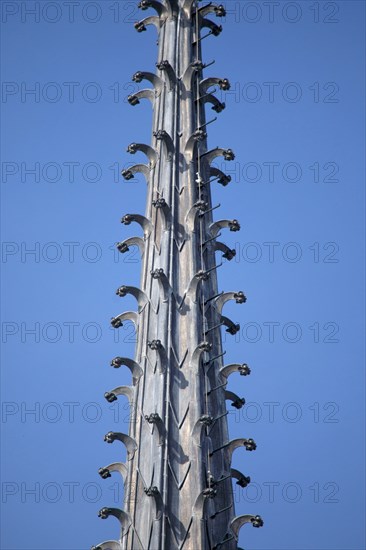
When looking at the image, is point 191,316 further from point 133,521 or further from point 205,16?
point 205,16

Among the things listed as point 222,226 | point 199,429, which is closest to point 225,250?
point 222,226

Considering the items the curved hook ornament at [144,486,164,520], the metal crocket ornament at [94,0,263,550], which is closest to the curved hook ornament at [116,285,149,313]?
the metal crocket ornament at [94,0,263,550]

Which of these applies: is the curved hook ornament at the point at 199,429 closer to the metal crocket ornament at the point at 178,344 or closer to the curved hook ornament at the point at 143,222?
the metal crocket ornament at the point at 178,344

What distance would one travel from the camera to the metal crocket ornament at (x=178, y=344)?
51688mm

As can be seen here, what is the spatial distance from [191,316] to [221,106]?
8059 mm

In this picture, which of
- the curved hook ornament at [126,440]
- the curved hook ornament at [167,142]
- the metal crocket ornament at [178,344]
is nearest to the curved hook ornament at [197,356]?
the metal crocket ornament at [178,344]

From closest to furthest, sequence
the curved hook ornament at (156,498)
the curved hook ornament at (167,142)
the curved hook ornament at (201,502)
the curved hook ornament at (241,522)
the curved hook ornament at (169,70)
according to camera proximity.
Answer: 1. the curved hook ornament at (156,498)
2. the curved hook ornament at (201,502)
3. the curved hook ornament at (241,522)
4. the curved hook ornament at (167,142)
5. the curved hook ornament at (169,70)

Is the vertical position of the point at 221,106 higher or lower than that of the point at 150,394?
higher

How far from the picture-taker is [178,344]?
54031 mm

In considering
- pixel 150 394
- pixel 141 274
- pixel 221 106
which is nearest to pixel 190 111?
pixel 221 106

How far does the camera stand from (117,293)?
178 ft

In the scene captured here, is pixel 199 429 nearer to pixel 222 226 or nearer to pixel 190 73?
pixel 222 226

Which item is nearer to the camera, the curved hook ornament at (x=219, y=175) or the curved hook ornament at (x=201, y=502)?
the curved hook ornament at (x=201, y=502)

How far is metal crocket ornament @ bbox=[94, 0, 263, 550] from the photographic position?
51.7 meters
